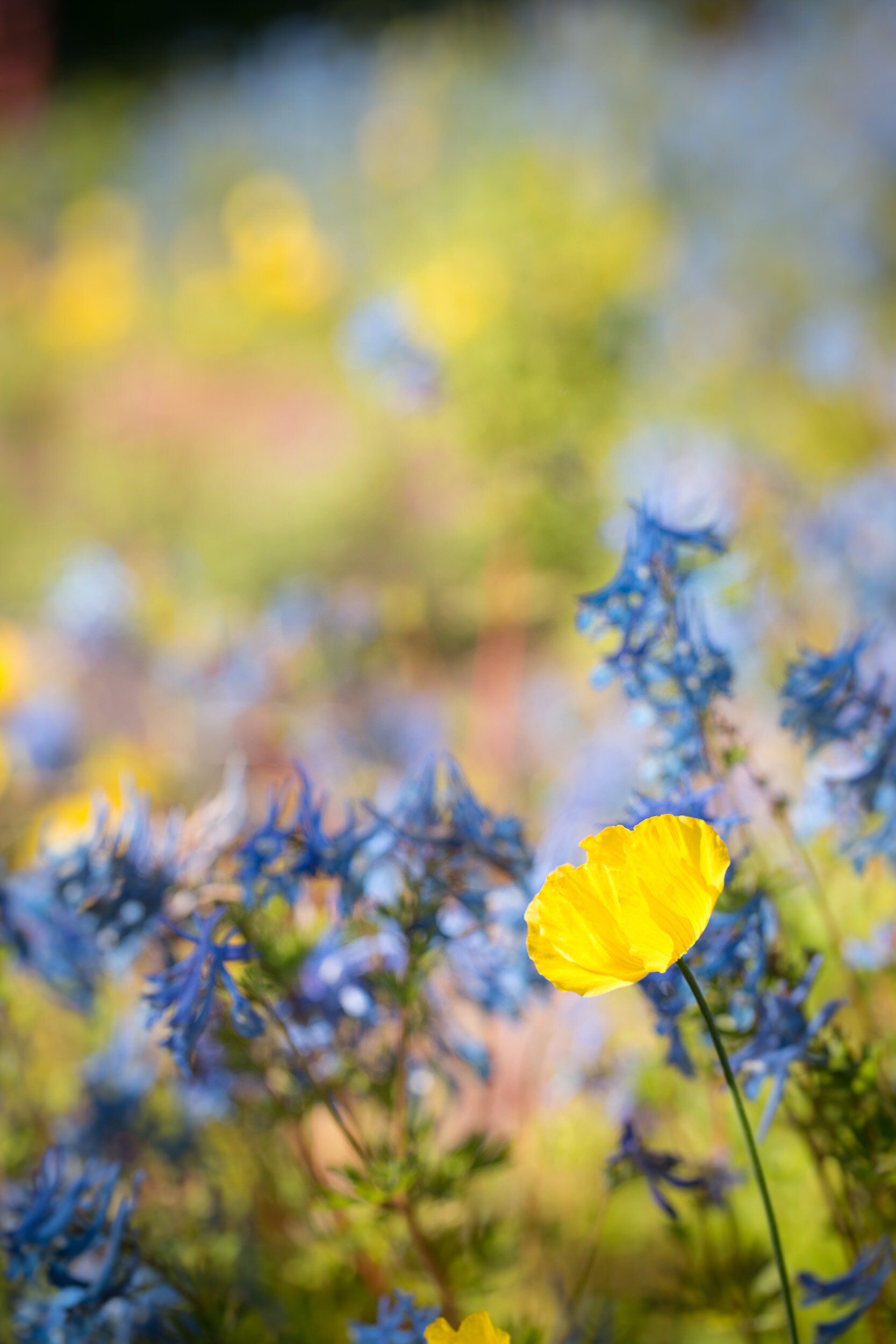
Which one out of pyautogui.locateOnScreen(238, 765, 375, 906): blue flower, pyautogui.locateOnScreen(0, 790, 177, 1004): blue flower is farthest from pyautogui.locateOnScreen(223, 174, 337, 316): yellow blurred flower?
pyautogui.locateOnScreen(238, 765, 375, 906): blue flower

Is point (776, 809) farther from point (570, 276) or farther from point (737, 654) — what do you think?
point (570, 276)

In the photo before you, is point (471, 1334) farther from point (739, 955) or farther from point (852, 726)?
point (852, 726)

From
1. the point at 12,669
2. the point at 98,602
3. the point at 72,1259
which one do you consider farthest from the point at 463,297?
the point at 72,1259

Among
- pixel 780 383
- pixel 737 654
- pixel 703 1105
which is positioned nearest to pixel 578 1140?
pixel 703 1105

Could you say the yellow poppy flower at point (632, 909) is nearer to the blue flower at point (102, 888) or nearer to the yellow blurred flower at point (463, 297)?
the blue flower at point (102, 888)

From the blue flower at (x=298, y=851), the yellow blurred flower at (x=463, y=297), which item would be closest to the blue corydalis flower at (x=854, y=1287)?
the blue flower at (x=298, y=851)
